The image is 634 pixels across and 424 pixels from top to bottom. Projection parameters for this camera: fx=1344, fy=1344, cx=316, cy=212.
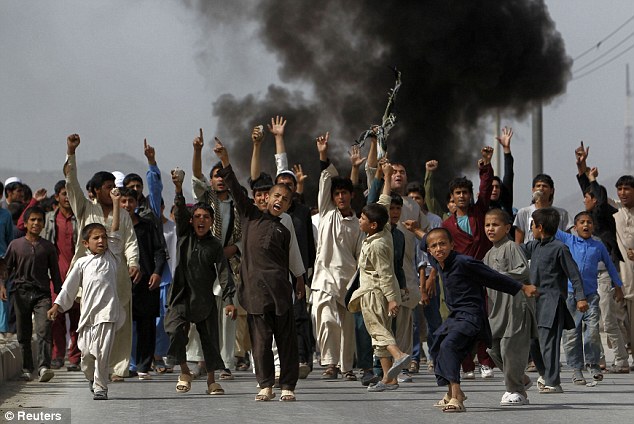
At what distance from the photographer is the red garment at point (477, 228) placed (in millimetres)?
12156

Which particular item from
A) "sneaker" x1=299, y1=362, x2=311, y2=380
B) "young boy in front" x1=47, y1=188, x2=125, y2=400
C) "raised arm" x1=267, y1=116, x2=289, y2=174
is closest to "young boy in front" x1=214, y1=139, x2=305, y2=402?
"young boy in front" x1=47, y1=188, x2=125, y2=400

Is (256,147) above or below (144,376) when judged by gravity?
above

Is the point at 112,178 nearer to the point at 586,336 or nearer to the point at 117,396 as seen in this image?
the point at 117,396

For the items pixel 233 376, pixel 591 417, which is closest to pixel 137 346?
pixel 233 376

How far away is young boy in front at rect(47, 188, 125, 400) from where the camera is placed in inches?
399

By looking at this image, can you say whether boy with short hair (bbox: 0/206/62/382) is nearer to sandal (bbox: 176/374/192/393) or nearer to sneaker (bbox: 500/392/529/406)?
sandal (bbox: 176/374/192/393)

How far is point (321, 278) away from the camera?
1188cm

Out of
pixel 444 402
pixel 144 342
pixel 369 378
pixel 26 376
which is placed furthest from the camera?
pixel 144 342

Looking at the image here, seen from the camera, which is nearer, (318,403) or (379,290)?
(318,403)

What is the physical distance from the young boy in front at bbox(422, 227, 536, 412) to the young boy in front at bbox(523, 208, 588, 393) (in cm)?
127

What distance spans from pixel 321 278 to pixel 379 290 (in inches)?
49.6

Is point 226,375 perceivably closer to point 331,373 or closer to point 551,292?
point 331,373

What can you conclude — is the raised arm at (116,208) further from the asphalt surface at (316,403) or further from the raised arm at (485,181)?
the raised arm at (485,181)

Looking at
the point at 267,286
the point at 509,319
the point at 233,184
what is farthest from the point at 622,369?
the point at 233,184
